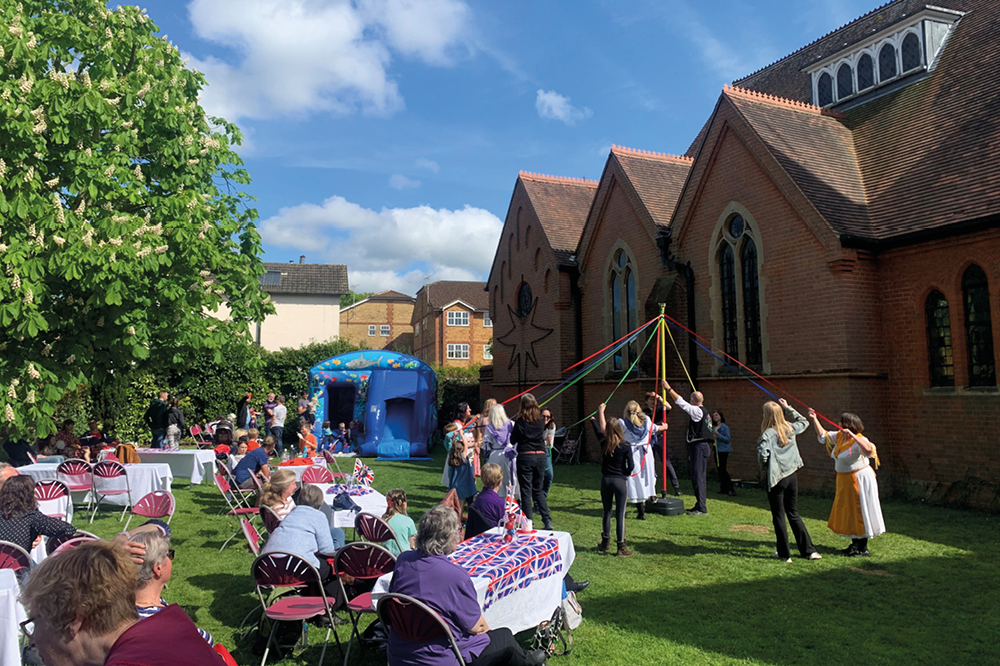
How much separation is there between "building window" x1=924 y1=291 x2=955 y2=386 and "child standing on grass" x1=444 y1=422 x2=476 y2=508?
9032 mm

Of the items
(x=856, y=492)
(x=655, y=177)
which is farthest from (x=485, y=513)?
(x=655, y=177)

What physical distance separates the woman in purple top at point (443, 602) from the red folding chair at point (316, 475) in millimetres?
6638

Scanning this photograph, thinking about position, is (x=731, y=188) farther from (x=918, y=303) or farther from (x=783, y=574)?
(x=783, y=574)

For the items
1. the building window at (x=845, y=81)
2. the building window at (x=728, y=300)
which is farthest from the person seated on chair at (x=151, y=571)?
the building window at (x=845, y=81)

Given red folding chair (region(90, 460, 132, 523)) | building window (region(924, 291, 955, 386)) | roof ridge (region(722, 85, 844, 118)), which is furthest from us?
roof ridge (region(722, 85, 844, 118))

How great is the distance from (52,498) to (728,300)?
1413 cm

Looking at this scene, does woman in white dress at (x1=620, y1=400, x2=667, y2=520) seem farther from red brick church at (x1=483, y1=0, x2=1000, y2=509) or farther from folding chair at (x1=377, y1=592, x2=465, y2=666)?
folding chair at (x1=377, y1=592, x2=465, y2=666)

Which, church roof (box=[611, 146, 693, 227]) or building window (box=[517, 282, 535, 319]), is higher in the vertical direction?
church roof (box=[611, 146, 693, 227])

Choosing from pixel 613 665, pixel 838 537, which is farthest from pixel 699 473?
pixel 613 665

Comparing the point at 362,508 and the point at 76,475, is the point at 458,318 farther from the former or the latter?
the point at 362,508

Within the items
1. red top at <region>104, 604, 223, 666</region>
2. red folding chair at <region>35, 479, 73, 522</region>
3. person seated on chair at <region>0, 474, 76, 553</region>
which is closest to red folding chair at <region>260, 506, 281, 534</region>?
person seated on chair at <region>0, 474, 76, 553</region>

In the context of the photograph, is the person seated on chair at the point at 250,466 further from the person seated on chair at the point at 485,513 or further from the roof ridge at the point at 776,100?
the roof ridge at the point at 776,100

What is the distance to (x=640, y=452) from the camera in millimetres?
11500

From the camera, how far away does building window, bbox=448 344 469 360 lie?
58.8 metres
